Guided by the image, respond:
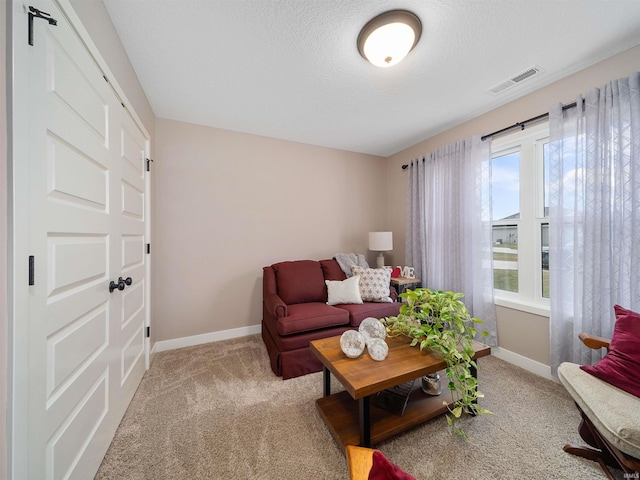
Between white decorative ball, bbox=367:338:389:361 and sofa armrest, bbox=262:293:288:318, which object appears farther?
sofa armrest, bbox=262:293:288:318

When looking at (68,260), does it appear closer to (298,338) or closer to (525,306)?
(298,338)

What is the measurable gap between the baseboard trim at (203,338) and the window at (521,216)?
2.87 m

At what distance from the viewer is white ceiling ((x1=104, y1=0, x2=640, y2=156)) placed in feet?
4.49

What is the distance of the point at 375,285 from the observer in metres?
2.72

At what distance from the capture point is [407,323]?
1711 millimetres

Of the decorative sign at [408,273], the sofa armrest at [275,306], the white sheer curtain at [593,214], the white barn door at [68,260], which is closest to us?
the white barn door at [68,260]

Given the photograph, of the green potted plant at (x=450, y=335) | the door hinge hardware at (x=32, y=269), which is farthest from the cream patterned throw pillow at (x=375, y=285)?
the door hinge hardware at (x=32, y=269)

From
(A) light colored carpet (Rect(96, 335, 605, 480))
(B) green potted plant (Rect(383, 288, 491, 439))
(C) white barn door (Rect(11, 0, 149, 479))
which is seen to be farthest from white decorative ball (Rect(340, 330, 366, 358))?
(C) white barn door (Rect(11, 0, 149, 479))

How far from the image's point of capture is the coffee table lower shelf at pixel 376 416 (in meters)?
1.34

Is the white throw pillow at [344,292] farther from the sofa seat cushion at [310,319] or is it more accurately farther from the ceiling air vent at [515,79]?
the ceiling air vent at [515,79]

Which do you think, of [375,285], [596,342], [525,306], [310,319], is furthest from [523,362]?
[310,319]

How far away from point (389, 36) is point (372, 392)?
6.79 ft

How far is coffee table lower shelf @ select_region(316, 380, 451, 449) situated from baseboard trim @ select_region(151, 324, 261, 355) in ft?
5.26

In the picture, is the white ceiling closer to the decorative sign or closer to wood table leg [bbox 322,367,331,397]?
the decorative sign
